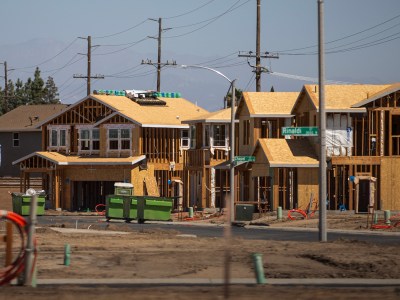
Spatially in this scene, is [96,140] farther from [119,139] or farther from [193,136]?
[193,136]

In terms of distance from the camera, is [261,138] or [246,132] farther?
[246,132]

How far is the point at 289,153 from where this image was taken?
58969mm

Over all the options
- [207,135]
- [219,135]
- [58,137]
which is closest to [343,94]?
[219,135]

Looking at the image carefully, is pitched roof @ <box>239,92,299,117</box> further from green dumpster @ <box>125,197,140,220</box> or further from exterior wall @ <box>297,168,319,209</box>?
A: green dumpster @ <box>125,197,140,220</box>

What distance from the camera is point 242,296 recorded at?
17.8 m

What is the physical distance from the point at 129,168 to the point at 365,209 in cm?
2080

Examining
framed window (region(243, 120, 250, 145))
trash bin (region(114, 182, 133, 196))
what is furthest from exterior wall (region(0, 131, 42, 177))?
trash bin (region(114, 182, 133, 196))

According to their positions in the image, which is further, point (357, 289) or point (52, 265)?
point (52, 265)

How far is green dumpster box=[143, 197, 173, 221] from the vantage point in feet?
176

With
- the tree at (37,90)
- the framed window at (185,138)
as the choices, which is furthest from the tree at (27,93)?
the framed window at (185,138)

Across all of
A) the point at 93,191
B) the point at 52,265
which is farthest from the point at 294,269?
the point at 93,191

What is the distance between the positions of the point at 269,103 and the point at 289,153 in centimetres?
737

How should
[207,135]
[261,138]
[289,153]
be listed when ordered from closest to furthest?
1. [289,153]
2. [261,138]
3. [207,135]

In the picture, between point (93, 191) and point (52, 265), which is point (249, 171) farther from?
point (52, 265)
